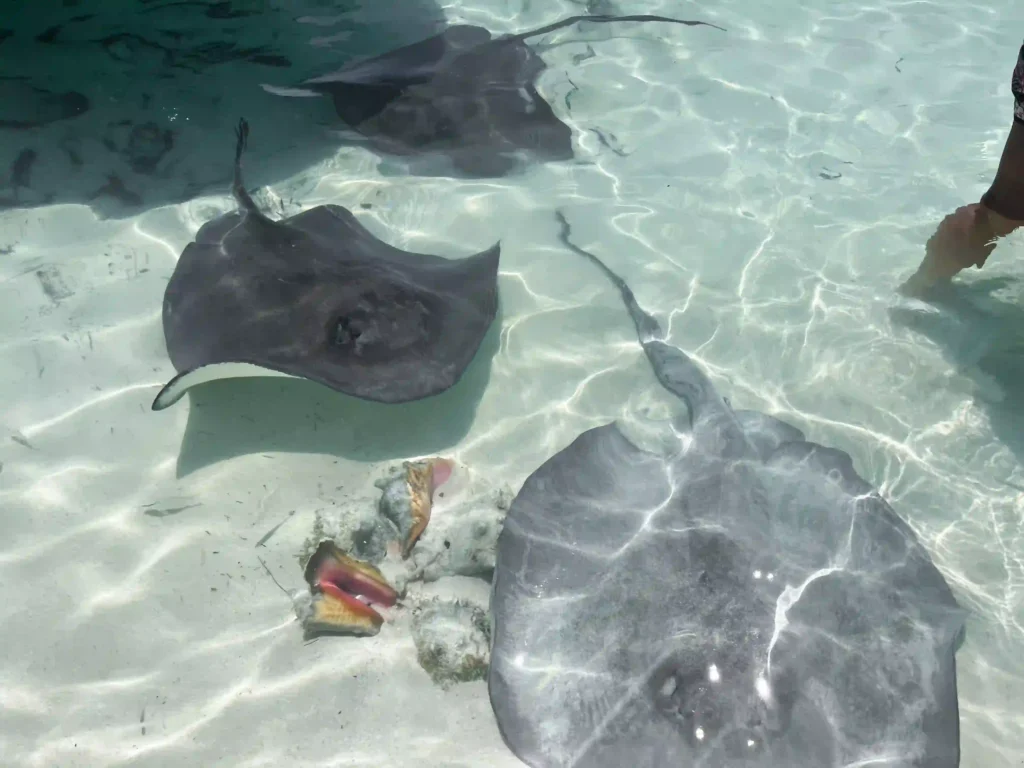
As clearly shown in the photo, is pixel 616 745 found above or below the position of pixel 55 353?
above

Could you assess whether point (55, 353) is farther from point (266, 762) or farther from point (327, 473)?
point (266, 762)

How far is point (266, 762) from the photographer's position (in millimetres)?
3004

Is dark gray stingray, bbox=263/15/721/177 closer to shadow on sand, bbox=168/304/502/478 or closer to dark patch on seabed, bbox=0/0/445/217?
dark patch on seabed, bbox=0/0/445/217

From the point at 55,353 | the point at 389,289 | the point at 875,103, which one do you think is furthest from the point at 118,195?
the point at 875,103

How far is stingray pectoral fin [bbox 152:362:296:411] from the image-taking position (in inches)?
139

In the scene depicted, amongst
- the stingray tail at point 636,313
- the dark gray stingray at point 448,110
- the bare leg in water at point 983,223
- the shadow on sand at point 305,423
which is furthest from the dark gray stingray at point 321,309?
the bare leg in water at point 983,223

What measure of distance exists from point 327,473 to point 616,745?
2.13 m

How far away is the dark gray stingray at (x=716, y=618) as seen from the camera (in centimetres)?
267

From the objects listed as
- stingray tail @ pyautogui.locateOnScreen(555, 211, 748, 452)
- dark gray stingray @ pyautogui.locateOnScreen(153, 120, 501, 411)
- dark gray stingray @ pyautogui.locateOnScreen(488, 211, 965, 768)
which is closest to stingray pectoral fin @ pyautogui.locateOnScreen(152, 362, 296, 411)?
dark gray stingray @ pyautogui.locateOnScreen(153, 120, 501, 411)

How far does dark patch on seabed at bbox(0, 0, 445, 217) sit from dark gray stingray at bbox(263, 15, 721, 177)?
0.40 m

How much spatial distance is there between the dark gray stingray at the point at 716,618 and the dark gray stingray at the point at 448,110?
10.3ft

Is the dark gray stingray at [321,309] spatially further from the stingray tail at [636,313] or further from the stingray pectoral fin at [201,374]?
the stingray tail at [636,313]

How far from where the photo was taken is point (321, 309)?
3.96m

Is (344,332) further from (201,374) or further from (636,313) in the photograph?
(636,313)
